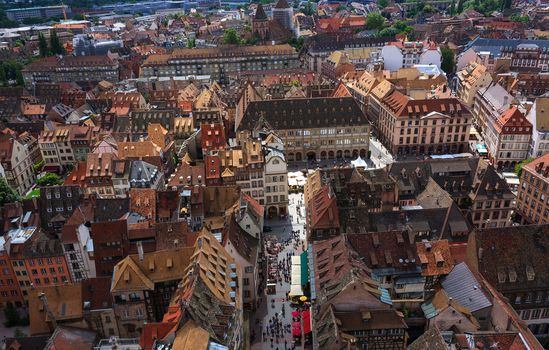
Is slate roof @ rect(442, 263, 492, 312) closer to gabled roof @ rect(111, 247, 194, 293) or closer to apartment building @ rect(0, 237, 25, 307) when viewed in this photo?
gabled roof @ rect(111, 247, 194, 293)

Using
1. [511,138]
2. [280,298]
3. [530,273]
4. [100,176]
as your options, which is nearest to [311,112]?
[511,138]

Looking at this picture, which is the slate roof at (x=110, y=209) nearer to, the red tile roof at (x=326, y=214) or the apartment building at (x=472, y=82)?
the red tile roof at (x=326, y=214)

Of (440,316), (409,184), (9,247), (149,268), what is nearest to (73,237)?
(9,247)

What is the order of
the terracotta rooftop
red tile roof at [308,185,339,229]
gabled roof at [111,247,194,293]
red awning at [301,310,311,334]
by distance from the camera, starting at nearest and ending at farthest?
gabled roof at [111,247,194,293] → red awning at [301,310,311,334] → the terracotta rooftop → red tile roof at [308,185,339,229]

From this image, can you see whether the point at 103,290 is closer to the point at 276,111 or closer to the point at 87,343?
the point at 87,343

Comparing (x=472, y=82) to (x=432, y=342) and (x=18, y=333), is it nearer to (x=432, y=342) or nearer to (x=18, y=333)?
(x=432, y=342)

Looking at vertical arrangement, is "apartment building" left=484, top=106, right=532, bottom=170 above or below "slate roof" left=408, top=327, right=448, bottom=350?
below

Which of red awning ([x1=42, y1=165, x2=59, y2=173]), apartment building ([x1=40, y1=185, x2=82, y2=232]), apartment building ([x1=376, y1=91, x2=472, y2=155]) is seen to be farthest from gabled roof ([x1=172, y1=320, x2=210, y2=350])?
red awning ([x1=42, y1=165, x2=59, y2=173])
